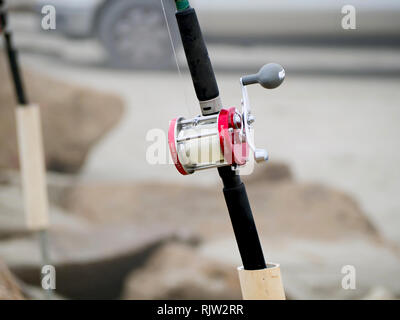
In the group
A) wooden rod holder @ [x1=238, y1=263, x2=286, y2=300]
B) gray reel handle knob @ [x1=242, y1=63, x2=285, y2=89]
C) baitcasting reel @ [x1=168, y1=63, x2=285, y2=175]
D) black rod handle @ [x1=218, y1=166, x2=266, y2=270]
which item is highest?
gray reel handle knob @ [x1=242, y1=63, x2=285, y2=89]

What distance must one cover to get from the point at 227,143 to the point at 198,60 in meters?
0.15

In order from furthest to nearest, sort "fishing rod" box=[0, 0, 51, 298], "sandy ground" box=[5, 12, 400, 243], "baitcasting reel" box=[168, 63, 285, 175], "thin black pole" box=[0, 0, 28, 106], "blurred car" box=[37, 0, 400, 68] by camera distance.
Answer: "sandy ground" box=[5, 12, 400, 243] → "blurred car" box=[37, 0, 400, 68] → "fishing rod" box=[0, 0, 51, 298] → "thin black pole" box=[0, 0, 28, 106] → "baitcasting reel" box=[168, 63, 285, 175]

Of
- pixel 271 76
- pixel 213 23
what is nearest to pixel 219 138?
pixel 271 76

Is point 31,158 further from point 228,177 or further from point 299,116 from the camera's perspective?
point 299,116

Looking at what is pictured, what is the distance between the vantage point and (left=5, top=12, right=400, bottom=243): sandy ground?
3084mm

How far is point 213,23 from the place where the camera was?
3.09m

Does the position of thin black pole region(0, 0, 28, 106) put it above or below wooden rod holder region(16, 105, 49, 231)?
above

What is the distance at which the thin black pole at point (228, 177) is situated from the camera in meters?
0.99

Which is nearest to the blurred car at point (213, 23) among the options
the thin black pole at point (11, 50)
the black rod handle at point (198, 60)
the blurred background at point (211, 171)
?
the blurred background at point (211, 171)

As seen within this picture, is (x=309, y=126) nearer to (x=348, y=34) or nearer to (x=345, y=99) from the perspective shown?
(x=345, y=99)

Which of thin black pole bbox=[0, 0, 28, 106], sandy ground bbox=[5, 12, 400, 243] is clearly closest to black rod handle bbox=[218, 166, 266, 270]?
thin black pole bbox=[0, 0, 28, 106]

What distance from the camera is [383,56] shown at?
3.06m

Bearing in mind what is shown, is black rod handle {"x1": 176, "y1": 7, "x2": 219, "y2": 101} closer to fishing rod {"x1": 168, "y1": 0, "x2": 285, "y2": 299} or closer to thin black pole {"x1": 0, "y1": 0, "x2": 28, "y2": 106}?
fishing rod {"x1": 168, "y1": 0, "x2": 285, "y2": 299}
